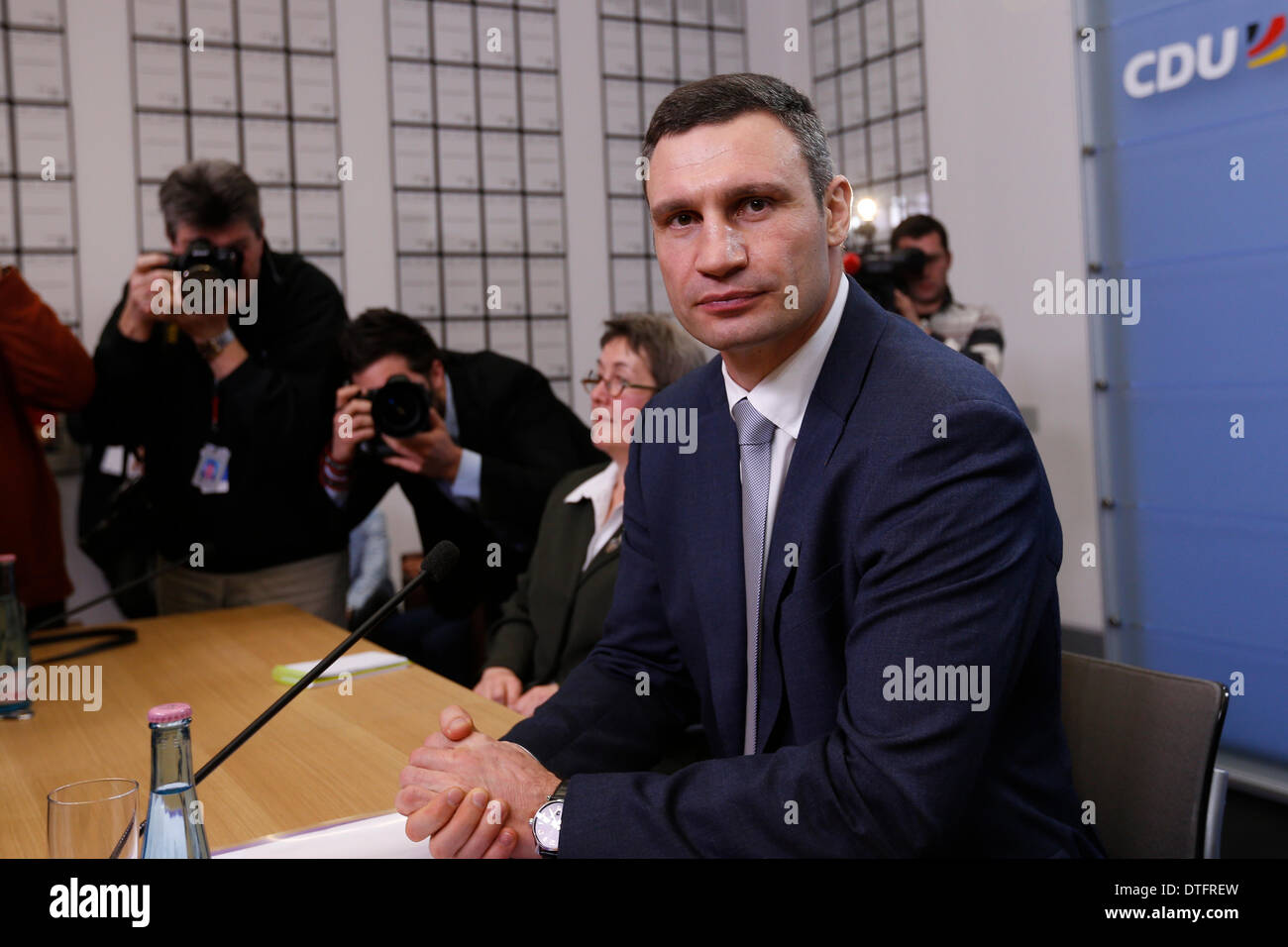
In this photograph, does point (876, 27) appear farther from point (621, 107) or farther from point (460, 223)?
point (460, 223)

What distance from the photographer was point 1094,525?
325cm

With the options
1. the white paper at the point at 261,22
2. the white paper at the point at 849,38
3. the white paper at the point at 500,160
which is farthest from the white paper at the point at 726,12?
the white paper at the point at 261,22

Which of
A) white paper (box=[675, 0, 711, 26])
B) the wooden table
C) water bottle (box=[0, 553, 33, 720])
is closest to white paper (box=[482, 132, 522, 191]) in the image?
white paper (box=[675, 0, 711, 26])

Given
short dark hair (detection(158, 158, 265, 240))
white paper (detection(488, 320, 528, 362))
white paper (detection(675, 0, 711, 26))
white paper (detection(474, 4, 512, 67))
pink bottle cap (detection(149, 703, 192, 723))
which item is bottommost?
pink bottle cap (detection(149, 703, 192, 723))

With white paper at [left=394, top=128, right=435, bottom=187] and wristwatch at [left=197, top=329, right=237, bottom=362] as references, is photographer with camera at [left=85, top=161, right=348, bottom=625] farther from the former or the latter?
white paper at [left=394, top=128, right=435, bottom=187]

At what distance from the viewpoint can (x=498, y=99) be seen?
12.7 feet

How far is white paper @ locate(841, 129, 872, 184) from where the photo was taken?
13.2 ft

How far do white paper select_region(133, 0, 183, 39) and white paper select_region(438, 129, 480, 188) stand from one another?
2.84 feet

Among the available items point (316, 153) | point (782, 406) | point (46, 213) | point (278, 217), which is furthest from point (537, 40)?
point (782, 406)

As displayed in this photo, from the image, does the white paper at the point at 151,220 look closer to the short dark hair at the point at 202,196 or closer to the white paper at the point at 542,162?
the short dark hair at the point at 202,196

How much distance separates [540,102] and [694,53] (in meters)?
0.68

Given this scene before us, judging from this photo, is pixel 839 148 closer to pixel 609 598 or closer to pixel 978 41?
pixel 978 41

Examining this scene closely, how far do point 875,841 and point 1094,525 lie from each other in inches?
103
